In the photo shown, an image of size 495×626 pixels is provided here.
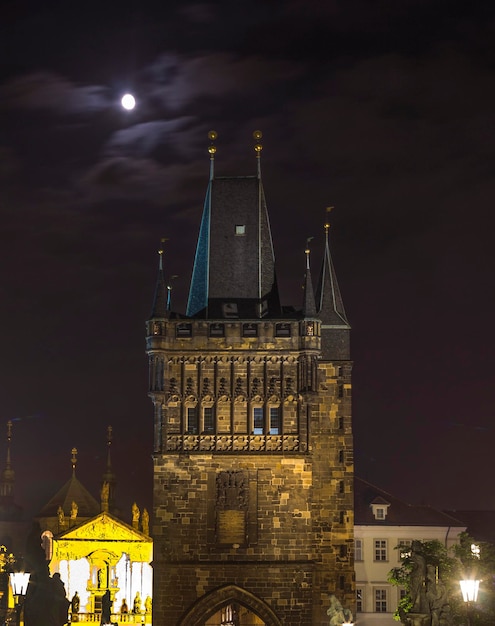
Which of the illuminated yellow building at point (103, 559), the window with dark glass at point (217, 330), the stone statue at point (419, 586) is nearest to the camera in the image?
the stone statue at point (419, 586)

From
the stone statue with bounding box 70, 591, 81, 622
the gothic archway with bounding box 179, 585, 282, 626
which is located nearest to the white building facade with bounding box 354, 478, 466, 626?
the stone statue with bounding box 70, 591, 81, 622

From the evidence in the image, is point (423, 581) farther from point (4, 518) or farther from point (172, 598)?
point (4, 518)

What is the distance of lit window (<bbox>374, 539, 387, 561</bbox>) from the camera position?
218 feet

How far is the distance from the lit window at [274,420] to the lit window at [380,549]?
1629 centimetres

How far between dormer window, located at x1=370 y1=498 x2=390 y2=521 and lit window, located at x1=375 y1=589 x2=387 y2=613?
13.0ft

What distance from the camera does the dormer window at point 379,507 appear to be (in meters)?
67.7

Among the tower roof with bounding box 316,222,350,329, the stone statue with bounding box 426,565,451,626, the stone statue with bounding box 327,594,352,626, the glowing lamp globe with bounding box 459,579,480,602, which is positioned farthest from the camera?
the tower roof with bounding box 316,222,350,329

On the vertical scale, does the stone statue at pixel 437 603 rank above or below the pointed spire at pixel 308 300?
below

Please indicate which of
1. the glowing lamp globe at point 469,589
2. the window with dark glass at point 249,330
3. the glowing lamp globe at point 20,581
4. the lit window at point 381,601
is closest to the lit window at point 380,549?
the lit window at point 381,601

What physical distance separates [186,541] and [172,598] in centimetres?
209

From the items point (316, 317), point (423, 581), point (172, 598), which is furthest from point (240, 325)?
point (423, 581)

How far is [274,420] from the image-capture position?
52500 millimetres

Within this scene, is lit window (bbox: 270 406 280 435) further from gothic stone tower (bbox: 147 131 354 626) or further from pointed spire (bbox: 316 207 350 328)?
pointed spire (bbox: 316 207 350 328)

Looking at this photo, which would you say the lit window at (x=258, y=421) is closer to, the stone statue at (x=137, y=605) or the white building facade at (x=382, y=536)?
the stone statue at (x=137, y=605)
